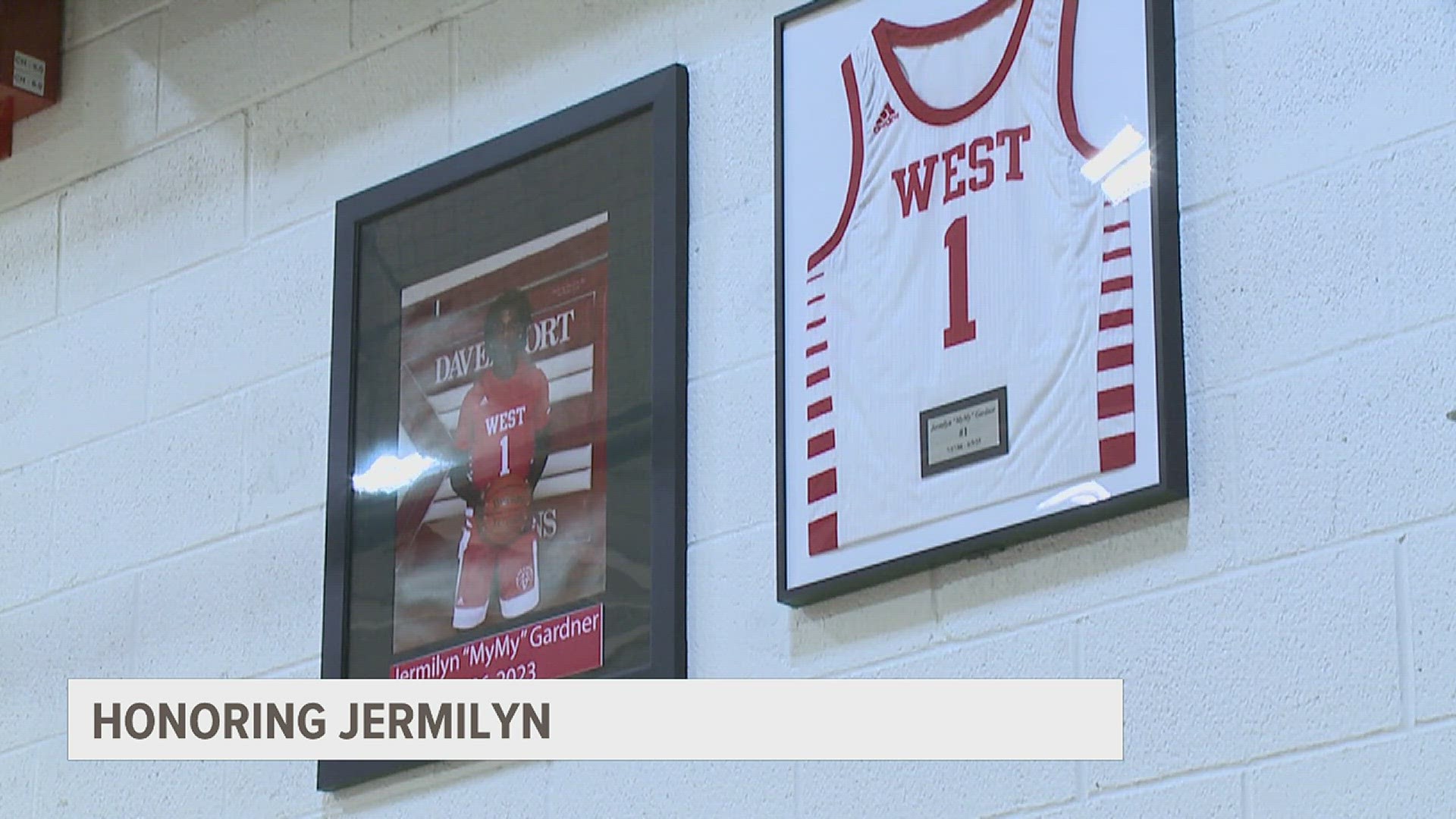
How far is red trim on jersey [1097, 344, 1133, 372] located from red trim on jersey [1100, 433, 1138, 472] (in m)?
0.06

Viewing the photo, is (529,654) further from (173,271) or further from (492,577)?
(173,271)

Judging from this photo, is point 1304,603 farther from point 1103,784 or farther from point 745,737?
point 745,737

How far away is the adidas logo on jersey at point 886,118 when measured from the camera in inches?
90.9

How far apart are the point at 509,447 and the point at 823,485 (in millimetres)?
420

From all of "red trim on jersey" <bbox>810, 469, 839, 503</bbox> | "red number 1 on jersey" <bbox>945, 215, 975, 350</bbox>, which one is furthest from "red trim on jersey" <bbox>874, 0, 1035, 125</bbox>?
"red trim on jersey" <bbox>810, 469, 839, 503</bbox>

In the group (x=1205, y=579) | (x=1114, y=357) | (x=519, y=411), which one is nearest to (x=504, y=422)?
(x=519, y=411)

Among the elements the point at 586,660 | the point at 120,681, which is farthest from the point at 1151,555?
the point at 120,681

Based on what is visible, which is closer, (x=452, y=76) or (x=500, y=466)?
(x=500, y=466)

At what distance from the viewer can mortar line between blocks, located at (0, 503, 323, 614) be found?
2725 millimetres

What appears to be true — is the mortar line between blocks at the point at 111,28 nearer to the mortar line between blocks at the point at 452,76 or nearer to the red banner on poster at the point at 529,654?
the mortar line between blocks at the point at 452,76

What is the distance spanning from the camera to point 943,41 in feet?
7.56

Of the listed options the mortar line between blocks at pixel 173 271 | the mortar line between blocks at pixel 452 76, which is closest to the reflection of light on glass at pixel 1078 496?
the mortar line between blocks at pixel 452 76

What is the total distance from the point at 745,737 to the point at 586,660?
23 centimetres

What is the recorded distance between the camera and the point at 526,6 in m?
2.71
